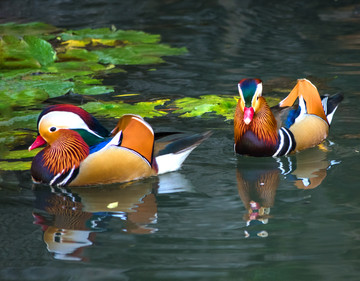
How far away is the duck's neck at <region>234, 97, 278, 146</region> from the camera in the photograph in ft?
18.0

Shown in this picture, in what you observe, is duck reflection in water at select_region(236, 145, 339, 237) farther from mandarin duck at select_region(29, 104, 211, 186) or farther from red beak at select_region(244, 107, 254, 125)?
mandarin duck at select_region(29, 104, 211, 186)

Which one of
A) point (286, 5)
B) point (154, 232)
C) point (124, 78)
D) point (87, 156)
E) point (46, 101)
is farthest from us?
point (286, 5)

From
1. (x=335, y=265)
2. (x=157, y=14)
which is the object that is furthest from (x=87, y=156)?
(x=157, y=14)

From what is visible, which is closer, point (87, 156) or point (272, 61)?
point (87, 156)

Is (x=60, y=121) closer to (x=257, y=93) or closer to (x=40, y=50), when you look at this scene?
(x=257, y=93)

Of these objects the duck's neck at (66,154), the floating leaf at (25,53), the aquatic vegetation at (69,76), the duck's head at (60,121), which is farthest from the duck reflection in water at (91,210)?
the floating leaf at (25,53)

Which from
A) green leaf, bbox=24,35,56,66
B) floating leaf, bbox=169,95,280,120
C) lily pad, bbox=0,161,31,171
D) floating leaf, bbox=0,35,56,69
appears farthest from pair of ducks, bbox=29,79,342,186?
green leaf, bbox=24,35,56,66

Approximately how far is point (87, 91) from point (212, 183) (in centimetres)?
240

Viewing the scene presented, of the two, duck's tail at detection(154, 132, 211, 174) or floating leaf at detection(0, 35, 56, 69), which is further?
floating leaf at detection(0, 35, 56, 69)

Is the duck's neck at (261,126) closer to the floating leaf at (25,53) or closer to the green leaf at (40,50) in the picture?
the floating leaf at (25,53)

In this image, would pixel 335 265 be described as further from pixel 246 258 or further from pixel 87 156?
pixel 87 156

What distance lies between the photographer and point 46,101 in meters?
6.87

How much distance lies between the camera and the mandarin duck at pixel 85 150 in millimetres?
4895

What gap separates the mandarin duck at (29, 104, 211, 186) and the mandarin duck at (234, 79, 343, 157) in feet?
2.53
